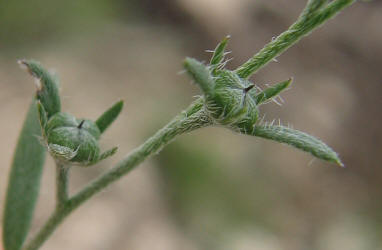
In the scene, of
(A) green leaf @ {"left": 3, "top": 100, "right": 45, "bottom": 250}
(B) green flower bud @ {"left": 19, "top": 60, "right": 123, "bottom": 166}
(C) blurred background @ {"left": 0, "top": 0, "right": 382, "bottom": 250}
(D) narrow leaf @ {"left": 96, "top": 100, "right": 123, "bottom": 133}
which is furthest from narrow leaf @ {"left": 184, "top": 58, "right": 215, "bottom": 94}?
(C) blurred background @ {"left": 0, "top": 0, "right": 382, "bottom": 250}

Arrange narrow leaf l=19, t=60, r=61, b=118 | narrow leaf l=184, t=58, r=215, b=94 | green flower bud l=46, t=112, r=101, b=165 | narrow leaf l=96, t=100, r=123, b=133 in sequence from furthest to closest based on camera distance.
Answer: narrow leaf l=96, t=100, r=123, b=133 < narrow leaf l=19, t=60, r=61, b=118 < green flower bud l=46, t=112, r=101, b=165 < narrow leaf l=184, t=58, r=215, b=94

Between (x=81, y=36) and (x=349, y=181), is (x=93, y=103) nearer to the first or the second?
(x=81, y=36)

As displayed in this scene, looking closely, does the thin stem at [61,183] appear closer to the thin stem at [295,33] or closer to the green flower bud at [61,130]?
the green flower bud at [61,130]

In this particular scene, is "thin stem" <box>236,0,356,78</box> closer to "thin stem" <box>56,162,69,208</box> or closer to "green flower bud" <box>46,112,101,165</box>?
"green flower bud" <box>46,112,101,165</box>

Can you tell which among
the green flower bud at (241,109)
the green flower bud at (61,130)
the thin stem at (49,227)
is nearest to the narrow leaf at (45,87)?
the green flower bud at (61,130)

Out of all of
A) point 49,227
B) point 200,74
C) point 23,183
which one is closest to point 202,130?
point 23,183
